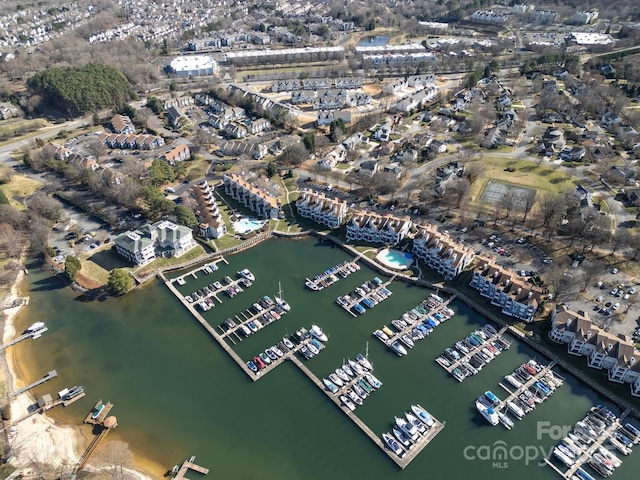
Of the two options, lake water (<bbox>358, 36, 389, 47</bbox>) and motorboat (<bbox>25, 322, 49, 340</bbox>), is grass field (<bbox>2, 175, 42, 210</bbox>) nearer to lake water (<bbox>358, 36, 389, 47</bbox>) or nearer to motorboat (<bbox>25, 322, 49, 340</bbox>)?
motorboat (<bbox>25, 322, 49, 340</bbox>)

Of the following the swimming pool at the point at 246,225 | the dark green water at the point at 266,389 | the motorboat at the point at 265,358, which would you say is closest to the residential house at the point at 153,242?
the dark green water at the point at 266,389

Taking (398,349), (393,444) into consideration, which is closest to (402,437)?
(393,444)

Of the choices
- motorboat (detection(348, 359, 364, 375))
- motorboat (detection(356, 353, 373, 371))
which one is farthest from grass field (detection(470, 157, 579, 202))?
motorboat (detection(348, 359, 364, 375))

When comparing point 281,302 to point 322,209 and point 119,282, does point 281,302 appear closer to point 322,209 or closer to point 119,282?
point 322,209

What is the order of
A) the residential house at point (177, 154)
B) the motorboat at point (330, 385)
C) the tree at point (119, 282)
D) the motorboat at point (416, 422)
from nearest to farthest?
the motorboat at point (416, 422) < the motorboat at point (330, 385) < the tree at point (119, 282) < the residential house at point (177, 154)

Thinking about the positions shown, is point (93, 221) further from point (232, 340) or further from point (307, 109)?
point (307, 109)

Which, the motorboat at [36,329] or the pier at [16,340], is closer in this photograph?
the pier at [16,340]

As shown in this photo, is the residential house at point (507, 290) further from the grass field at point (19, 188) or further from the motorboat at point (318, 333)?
the grass field at point (19, 188)
